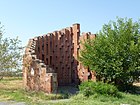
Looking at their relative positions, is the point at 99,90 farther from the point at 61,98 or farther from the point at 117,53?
the point at 117,53

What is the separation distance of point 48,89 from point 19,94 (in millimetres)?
1738

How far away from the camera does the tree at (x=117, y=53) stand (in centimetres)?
1977

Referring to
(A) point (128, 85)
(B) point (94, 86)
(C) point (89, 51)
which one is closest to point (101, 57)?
(C) point (89, 51)

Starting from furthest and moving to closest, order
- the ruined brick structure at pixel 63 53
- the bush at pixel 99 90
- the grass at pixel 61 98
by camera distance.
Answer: the ruined brick structure at pixel 63 53
the bush at pixel 99 90
the grass at pixel 61 98

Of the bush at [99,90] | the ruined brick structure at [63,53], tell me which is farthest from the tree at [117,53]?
the bush at [99,90]

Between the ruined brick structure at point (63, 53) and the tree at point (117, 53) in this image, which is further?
the ruined brick structure at point (63, 53)

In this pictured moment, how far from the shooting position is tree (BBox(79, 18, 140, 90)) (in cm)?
1977

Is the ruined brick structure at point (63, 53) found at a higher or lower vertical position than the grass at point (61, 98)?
higher

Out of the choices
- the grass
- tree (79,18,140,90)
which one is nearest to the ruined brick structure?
tree (79,18,140,90)

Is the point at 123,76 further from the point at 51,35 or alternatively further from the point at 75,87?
the point at 51,35

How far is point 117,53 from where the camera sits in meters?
19.8

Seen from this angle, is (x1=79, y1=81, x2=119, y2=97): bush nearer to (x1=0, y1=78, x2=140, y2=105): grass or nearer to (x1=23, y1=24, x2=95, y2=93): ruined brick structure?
A: (x1=0, y1=78, x2=140, y2=105): grass

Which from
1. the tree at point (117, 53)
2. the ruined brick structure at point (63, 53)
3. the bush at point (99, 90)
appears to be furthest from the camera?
the ruined brick structure at point (63, 53)

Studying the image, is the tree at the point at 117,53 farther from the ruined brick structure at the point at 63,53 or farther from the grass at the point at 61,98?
the grass at the point at 61,98
